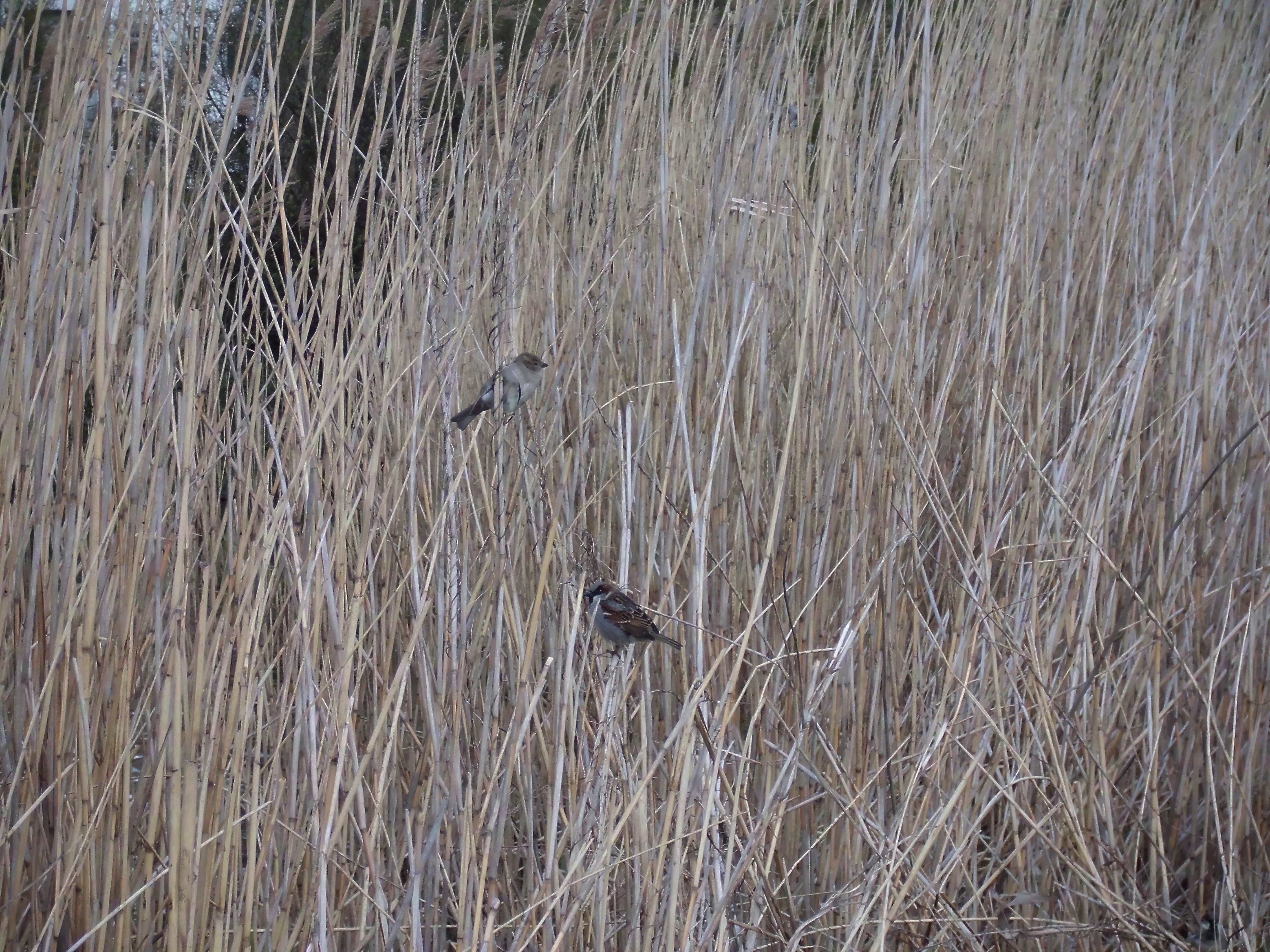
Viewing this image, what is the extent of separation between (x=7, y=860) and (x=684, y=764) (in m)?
0.65

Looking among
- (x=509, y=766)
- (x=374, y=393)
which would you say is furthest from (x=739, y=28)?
(x=509, y=766)

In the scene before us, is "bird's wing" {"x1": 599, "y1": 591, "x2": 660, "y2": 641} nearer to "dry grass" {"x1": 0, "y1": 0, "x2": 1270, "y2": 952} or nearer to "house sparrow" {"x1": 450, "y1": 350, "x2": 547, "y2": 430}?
"dry grass" {"x1": 0, "y1": 0, "x2": 1270, "y2": 952}

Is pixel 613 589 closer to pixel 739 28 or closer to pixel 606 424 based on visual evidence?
pixel 606 424

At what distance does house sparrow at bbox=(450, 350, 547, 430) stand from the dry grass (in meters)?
0.03

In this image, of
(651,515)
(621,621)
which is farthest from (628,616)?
(651,515)

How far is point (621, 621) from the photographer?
126cm

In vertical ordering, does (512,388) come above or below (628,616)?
above

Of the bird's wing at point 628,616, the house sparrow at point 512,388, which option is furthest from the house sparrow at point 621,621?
the house sparrow at point 512,388

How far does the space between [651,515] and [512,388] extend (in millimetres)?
284

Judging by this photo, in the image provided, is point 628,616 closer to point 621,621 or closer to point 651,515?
point 621,621

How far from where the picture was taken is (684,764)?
1.06 m

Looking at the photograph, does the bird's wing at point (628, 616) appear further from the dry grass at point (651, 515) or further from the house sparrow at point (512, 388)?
the house sparrow at point (512, 388)

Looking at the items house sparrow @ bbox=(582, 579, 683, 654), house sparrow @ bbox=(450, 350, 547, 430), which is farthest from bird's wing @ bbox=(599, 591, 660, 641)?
house sparrow @ bbox=(450, 350, 547, 430)

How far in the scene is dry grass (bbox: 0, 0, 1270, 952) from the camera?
1.04 meters
